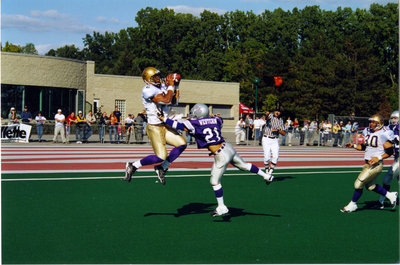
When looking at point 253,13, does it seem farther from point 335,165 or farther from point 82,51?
point 335,165

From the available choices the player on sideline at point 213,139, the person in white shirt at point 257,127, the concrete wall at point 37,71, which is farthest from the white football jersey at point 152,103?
the concrete wall at point 37,71

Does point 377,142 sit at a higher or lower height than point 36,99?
lower

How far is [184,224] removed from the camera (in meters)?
7.68

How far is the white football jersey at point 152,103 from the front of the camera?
902 cm

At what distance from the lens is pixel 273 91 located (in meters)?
69.4

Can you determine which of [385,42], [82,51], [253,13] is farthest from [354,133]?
[82,51]

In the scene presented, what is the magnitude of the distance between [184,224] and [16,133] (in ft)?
63.3

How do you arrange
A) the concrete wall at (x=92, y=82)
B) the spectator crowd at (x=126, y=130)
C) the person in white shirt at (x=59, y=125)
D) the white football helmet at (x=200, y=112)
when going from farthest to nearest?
the concrete wall at (x=92, y=82)
the spectator crowd at (x=126, y=130)
the person in white shirt at (x=59, y=125)
the white football helmet at (x=200, y=112)

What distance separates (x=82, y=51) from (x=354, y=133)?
96.1 metres

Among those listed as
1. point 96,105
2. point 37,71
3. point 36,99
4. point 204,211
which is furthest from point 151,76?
point 96,105

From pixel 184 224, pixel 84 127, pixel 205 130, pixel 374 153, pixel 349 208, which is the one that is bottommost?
pixel 184 224

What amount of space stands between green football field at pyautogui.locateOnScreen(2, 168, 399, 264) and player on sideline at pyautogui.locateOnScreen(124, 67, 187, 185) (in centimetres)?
73

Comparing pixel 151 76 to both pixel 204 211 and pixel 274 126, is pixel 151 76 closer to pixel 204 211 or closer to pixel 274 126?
pixel 204 211

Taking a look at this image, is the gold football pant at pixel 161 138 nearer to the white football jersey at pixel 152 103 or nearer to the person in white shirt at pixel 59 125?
the white football jersey at pixel 152 103
